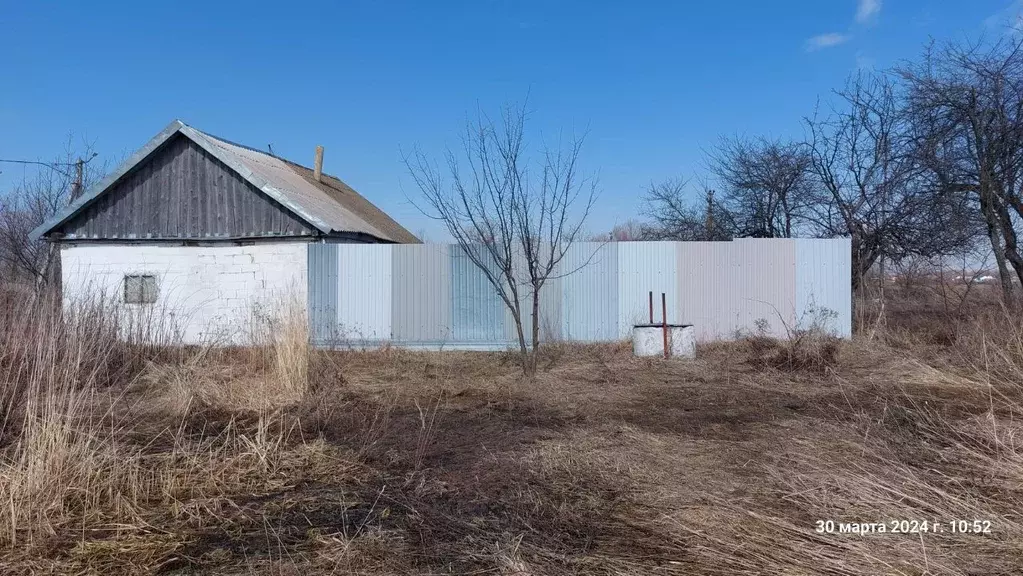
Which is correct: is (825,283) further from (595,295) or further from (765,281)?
(595,295)

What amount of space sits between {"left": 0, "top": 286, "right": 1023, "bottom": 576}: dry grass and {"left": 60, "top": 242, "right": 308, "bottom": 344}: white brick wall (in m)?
4.58

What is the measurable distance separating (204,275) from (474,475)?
33.9ft

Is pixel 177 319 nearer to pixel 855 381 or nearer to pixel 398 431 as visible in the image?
pixel 398 431

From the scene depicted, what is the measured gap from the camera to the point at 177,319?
1265cm

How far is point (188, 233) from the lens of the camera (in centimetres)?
1330

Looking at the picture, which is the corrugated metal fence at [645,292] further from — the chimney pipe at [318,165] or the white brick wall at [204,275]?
the chimney pipe at [318,165]

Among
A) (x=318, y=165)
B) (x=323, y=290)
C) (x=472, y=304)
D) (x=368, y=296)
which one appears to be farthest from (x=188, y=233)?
(x=318, y=165)

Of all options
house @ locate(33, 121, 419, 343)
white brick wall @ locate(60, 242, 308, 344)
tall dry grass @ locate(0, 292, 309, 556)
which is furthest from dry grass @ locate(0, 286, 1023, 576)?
house @ locate(33, 121, 419, 343)

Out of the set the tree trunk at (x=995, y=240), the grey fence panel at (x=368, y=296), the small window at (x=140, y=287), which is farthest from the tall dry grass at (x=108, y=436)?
the tree trunk at (x=995, y=240)

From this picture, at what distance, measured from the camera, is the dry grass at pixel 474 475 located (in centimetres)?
321

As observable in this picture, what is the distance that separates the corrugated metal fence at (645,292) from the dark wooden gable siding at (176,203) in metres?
3.41

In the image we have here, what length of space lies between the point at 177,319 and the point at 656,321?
887 cm

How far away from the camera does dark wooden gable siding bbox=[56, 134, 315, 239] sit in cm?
1322

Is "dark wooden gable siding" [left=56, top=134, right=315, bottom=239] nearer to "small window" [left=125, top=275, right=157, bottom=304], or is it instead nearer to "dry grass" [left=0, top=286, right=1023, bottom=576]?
"small window" [left=125, top=275, right=157, bottom=304]
